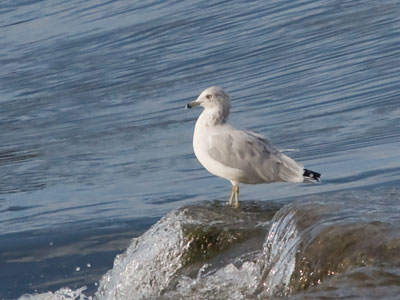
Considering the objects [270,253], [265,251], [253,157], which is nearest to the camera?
[270,253]

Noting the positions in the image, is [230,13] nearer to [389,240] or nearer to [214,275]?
[214,275]

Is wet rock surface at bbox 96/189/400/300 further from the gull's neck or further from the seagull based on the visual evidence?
the gull's neck

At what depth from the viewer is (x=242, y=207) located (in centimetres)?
680

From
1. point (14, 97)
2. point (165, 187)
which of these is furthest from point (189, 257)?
point (14, 97)

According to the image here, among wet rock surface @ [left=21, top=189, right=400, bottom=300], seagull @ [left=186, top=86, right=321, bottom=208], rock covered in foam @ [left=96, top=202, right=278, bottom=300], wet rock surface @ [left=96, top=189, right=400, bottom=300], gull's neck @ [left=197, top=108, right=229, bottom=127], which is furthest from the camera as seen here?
gull's neck @ [left=197, top=108, right=229, bottom=127]

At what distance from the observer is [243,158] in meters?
7.09

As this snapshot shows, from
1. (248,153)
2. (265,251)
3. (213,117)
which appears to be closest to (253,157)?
(248,153)

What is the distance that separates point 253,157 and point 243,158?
8 centimetres

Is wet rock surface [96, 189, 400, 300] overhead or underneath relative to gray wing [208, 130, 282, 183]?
underneath

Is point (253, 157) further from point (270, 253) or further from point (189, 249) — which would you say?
point (270, 253)

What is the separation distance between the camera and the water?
8648 mm

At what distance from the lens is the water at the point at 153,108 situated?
8648 millimetres

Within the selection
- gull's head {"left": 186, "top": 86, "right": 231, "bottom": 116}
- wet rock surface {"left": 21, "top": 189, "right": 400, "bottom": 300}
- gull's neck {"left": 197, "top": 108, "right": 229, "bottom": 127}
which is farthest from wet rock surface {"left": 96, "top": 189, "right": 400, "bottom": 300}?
gull's head {"left": 186, "top": 86, "right": 231, "bottom": 116}

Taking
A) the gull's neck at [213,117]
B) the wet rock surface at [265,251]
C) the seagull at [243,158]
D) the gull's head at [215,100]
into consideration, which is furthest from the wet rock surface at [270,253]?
the gull's head at [215,100]
